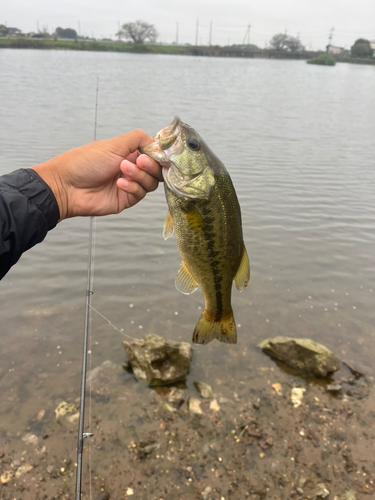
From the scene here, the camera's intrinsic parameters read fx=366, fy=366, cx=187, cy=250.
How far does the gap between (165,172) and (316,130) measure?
19680mm

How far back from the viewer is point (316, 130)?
19.9 meters

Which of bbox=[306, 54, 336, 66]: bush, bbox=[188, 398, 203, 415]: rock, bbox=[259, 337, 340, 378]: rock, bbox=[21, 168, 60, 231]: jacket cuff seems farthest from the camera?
bbox=[306, 54, 336, 66]: bush

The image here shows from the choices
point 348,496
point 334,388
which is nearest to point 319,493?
point 348,496

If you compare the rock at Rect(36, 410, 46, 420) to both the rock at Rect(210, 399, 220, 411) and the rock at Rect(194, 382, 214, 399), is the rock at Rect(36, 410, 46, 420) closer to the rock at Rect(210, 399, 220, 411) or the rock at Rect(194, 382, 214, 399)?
the rock at Rect(194, 382, 214, 399)

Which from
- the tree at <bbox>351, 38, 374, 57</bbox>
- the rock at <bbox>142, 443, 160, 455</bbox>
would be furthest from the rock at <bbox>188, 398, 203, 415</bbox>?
the tree at <bbox>351, 38, 374, 57</bbox>

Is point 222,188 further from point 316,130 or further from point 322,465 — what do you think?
point 316,130

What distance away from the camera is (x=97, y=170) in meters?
2.98

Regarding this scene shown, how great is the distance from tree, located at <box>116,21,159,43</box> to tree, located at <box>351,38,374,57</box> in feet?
205

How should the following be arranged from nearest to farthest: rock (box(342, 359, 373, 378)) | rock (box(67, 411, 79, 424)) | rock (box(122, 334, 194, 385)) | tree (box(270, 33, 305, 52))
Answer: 1. rock (box(67, 411, 79, 424))
2. rock (box(122, 334, 194, 385))
3. rock (box(342, 359, 373, 378))
4. tree (box(270, 33, 305, 52))

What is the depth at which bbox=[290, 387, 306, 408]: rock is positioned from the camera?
15.0 ft

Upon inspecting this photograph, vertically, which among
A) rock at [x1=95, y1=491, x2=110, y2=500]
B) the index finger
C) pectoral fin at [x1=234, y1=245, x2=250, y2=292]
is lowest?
rock at [x1=95, y1=491, x2=110, y2=500]

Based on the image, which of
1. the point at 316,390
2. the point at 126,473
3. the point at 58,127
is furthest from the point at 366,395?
the point at 58,127

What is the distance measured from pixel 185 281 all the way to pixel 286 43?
151823mm

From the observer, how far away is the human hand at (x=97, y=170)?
2.81 m
